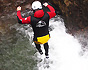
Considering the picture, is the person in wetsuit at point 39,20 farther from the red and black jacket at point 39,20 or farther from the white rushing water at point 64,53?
the white rushing water at point 64,53

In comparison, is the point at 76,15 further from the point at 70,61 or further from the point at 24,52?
Result: the point at 24,52

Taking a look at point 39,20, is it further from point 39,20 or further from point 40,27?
point 40,27

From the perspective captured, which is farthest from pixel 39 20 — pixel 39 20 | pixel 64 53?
pixel 64 53

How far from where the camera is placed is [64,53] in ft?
11.7

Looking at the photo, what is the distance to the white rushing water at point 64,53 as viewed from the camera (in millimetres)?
3180

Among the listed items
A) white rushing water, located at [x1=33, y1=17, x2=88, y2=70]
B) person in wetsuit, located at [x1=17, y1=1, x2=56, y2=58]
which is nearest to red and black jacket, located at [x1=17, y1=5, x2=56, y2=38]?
person in wetsuit, located at [x1=17, y1=1, x2=56, y2=58]

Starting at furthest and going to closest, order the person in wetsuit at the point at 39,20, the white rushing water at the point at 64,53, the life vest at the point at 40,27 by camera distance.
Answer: the white rushing water at the point at 64,53, the life vest at the point at 40,27, the person in wetsuit at the point at 39,20

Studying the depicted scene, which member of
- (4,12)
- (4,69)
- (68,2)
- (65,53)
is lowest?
(4,69)

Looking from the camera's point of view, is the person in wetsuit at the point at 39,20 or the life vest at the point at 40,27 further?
the life vest at the point at 40,27

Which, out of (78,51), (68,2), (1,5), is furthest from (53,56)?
(1,5)

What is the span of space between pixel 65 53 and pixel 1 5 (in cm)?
406

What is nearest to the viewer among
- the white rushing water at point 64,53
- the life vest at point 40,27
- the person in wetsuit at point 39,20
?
the person in wetsuit at point 39,20

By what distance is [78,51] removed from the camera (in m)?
3.50

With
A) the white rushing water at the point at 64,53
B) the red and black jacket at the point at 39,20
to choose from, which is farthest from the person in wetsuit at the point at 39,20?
the white rushing water at the point at 64,53
